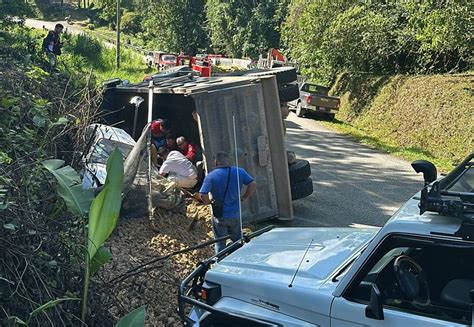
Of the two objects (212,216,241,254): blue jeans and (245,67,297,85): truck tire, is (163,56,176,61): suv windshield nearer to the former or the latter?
(245,67,297,85): truck tire

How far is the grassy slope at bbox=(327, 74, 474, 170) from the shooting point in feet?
59.6

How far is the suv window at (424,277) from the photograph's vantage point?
355 centimetres

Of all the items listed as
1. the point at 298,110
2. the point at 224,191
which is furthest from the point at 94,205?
the point at 298,110

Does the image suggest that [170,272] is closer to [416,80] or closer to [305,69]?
[416,80]

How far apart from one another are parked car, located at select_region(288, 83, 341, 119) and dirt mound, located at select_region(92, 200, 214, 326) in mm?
16418

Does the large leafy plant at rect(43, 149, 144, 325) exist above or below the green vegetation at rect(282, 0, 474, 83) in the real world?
below

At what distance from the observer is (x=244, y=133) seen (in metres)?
9.20

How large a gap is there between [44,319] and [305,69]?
2820 centimetres

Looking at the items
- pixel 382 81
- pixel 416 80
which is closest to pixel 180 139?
pixel 416 80

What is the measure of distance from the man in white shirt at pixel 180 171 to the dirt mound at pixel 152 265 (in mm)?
338

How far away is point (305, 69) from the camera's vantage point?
31250 mm

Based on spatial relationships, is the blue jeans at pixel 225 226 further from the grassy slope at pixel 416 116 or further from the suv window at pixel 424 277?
the grassy slope at pixel 416 116

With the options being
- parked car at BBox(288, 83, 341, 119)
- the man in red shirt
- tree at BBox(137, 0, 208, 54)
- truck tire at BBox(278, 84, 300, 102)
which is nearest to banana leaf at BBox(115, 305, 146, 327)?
the man in red shirt

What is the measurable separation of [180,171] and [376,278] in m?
5.92
